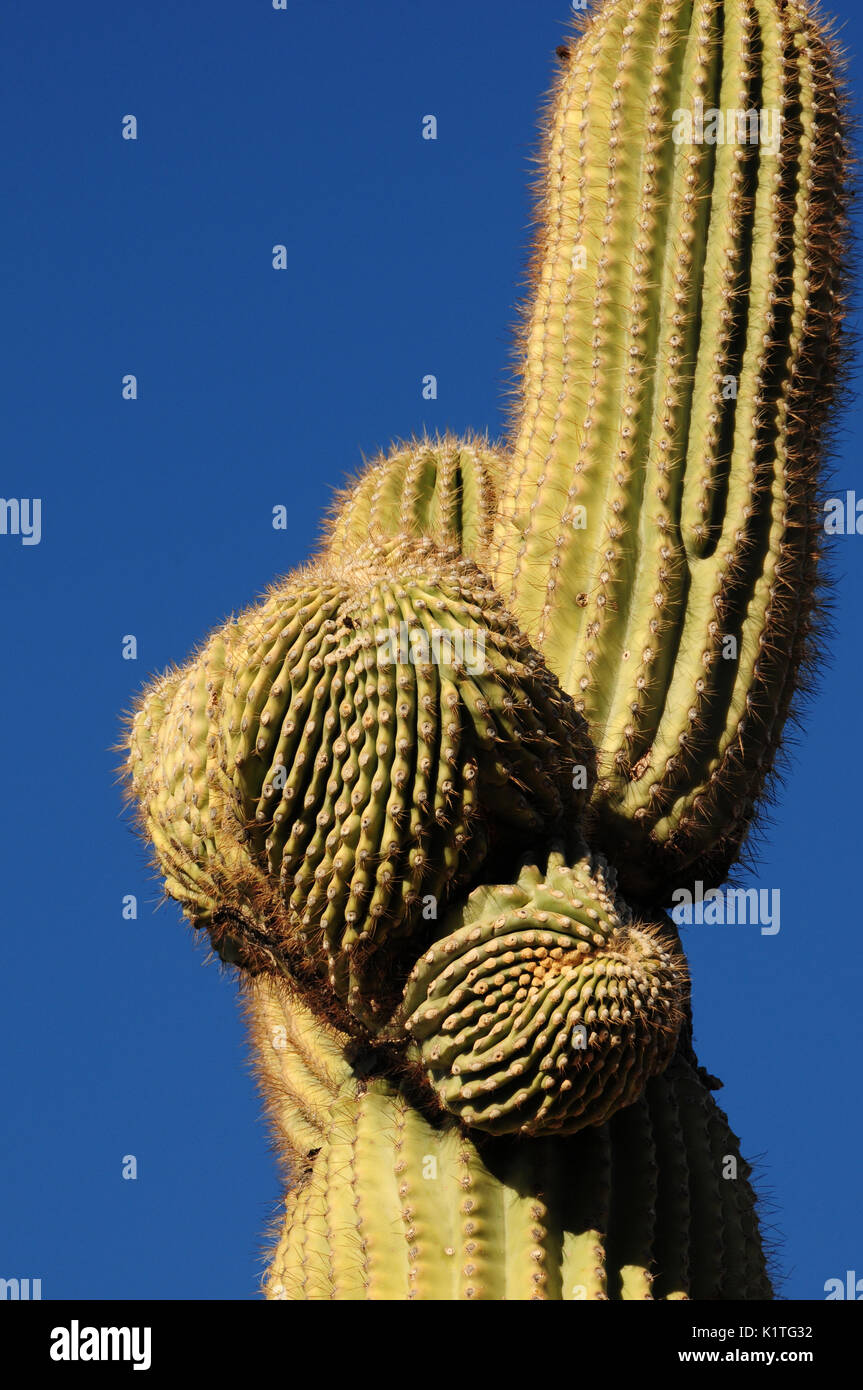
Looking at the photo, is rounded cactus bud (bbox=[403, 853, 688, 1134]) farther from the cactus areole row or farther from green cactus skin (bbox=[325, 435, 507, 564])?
green cactus skin (bbox=[325, 435, 507, 564])

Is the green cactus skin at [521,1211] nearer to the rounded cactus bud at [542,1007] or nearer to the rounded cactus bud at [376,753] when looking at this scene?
the rounded cactus bud at [542,1007]

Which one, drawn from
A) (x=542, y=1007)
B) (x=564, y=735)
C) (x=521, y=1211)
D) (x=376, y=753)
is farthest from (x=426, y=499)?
(x=521, y=1211)

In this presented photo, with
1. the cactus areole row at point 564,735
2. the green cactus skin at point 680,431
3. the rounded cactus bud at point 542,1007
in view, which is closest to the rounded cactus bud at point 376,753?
the cactus areole row at point 564,735

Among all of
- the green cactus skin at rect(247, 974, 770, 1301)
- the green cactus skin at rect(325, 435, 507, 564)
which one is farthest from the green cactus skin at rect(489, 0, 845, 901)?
the green cactus skin at rect(247, 974, 770, 1301)
